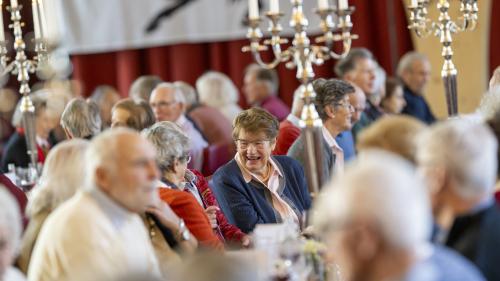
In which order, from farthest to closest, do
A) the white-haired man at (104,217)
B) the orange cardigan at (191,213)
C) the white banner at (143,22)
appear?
1. the white banner at (143,22)
2. the orange cardigan at (191,213)
3. the white-haired man at (104,217)

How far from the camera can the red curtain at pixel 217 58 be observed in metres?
11.7

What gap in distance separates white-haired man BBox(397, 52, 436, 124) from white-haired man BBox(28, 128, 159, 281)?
6.11m

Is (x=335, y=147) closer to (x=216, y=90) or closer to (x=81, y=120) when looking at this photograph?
(x=81, y=120)

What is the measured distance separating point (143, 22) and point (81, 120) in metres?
4.52

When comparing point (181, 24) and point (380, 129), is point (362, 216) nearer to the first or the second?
point (380, 129)

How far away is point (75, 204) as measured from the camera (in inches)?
173

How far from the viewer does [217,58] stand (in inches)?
476

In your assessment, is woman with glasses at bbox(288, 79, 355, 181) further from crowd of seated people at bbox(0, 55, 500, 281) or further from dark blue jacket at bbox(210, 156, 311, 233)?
dark blue jacket at bbox(210, 156, 311, 233)

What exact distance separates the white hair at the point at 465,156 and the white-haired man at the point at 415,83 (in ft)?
20.8

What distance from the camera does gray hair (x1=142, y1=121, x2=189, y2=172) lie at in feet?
18.3

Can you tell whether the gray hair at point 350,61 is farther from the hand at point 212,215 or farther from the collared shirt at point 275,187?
the hand at point 212,215

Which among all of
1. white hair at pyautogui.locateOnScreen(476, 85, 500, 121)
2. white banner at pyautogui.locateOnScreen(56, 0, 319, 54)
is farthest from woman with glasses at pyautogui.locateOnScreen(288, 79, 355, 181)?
white banner at pyautogui.locateOnScreen(56, 0, 319, 54)

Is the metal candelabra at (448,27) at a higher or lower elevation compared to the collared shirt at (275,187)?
higher

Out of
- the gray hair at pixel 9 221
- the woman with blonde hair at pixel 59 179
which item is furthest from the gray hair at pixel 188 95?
the gray hair at pixel 9 221
